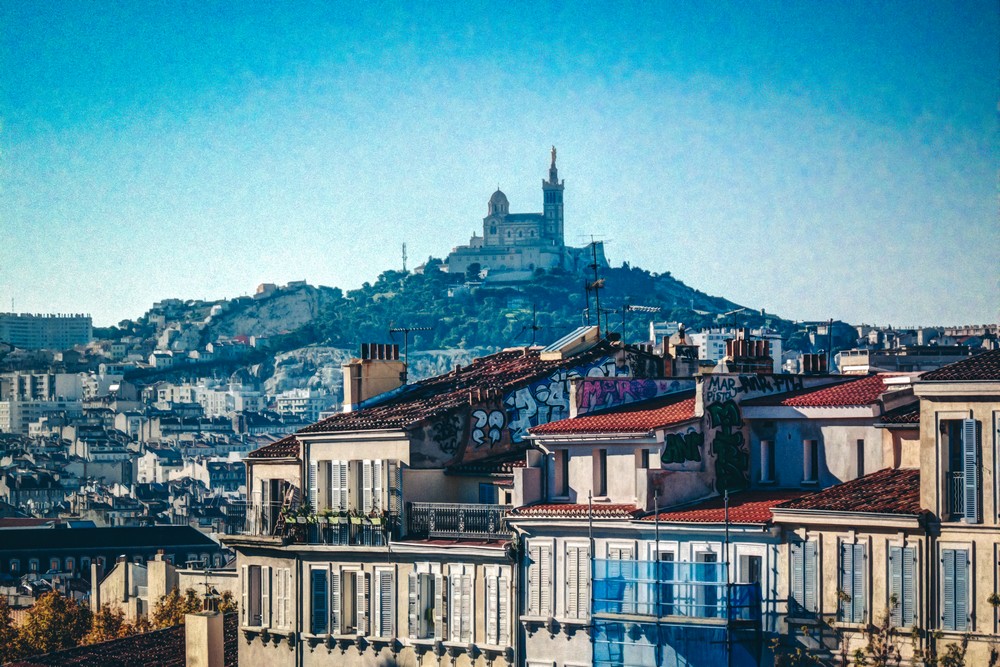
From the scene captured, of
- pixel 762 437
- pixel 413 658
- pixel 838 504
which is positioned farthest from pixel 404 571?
pixel 838 504

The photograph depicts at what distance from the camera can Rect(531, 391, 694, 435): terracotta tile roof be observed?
46094 mm

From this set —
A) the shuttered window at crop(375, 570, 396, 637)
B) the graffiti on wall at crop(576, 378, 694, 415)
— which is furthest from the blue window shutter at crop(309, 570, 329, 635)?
the graffiti on wall at crop(576, 378, 694, 415)

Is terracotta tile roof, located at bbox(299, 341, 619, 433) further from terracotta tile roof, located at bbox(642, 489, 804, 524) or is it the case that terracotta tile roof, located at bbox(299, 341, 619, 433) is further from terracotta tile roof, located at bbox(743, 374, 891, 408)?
terracotta tile roof, located at bbox(642, 489, 804, 524)

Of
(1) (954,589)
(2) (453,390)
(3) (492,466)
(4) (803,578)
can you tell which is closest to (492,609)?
(3) (492,466)

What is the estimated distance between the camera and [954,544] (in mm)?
38750

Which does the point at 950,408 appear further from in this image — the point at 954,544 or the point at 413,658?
the point at 413,658

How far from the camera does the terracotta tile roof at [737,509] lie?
4272cm

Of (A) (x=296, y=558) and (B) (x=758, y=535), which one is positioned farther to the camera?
(A) (x=296, y=558)

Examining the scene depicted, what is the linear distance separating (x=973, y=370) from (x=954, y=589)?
13.0 ft

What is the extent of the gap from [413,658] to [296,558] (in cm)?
572

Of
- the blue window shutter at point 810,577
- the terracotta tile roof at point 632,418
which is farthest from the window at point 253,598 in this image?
the blue window shutter at point 810,577

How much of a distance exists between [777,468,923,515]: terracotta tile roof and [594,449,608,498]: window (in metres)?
5.80

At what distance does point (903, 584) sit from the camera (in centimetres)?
3944

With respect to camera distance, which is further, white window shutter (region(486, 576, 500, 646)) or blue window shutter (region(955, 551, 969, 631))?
white window shutter (region(486, 576, 500, 646))
